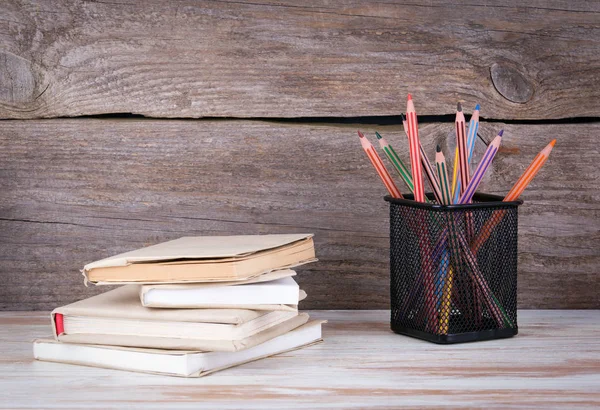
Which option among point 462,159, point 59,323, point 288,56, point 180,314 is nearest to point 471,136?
point 462,159

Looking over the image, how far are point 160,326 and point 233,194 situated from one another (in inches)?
13.0

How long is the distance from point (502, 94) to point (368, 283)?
32 centimetres

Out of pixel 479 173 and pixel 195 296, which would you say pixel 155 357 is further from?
pixel 479 173

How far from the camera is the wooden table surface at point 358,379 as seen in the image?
0.70m

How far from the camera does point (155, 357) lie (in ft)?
2.55

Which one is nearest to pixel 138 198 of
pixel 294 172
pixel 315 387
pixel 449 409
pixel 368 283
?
pixel 294 172

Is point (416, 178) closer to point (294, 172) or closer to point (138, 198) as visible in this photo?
point (294, 172)

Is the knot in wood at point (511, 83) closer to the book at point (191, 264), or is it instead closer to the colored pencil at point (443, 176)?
the colored pencil at point (443, 176)

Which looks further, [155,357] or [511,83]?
[511,83]

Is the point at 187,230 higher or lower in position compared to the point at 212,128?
lower

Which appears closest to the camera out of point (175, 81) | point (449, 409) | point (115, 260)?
point (449, 409)

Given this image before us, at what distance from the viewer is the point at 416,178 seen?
90cm

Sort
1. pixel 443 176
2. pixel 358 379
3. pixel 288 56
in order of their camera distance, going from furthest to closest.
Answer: pixel 288 56
pixel 443 176
pixel 358 379

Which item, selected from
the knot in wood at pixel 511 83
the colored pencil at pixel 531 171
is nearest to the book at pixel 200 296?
the colored pencil at pixel 531 171
